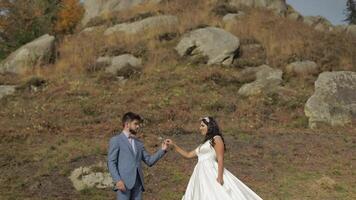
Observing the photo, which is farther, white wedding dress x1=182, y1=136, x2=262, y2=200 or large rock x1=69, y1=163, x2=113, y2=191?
large rock x1=69, y1=163, x2=113, y2=191

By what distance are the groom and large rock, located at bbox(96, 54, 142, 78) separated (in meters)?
19.0

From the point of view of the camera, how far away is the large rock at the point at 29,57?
2964 cm

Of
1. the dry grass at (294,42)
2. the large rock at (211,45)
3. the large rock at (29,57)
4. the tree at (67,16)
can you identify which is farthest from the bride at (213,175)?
the tree at (67,16)

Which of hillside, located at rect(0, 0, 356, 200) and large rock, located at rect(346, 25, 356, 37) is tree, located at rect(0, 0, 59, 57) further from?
large rock, located at rect(346, 25, 356, 37)

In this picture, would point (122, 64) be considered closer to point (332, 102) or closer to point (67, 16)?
point (332, 102)

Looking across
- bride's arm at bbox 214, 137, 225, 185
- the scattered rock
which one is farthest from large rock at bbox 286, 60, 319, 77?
bride's arm at bbox 214, 137, 225, 185

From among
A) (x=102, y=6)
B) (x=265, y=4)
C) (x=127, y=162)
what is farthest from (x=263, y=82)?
(x=102, y=6)

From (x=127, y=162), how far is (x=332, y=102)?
1412cm

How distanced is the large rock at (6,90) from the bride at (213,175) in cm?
1768

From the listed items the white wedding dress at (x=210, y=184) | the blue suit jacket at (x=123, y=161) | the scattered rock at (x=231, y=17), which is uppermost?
the scattered rock at (x=231, y=17)

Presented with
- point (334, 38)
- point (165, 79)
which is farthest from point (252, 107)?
point (334, 38)

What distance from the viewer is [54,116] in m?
20.8

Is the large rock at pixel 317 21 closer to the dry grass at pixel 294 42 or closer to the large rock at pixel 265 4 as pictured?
the large rock at pixel 265 4

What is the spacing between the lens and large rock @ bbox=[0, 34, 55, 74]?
29.6m
